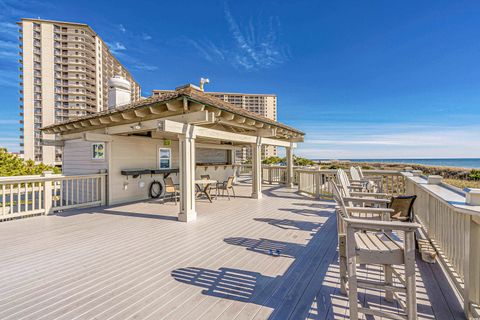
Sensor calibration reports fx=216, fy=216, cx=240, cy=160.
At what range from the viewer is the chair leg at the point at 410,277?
5.03 feet

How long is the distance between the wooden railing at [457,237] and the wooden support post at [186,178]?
415 centimetres

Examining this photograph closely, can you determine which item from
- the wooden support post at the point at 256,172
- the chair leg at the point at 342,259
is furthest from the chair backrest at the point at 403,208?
the wooden support post at the point at 256,172

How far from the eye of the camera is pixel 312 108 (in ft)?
70.5

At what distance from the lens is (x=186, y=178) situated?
16.0 ft

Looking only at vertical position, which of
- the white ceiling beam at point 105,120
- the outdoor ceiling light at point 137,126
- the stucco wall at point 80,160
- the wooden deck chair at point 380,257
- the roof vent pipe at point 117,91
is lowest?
the wooden deck chair at point 380,257

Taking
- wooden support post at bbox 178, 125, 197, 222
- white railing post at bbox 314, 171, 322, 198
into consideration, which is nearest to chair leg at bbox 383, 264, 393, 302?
wooden support post at bbox 178, 125, 197, 222

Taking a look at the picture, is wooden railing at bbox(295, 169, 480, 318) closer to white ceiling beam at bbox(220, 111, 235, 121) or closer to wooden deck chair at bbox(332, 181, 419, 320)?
wooden deck chair at bbox(332, 181, 419, 320)

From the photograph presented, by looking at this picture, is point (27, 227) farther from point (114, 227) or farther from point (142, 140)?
point (142, 140)

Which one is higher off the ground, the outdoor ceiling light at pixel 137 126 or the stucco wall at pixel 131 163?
the outdoor ceiling light at pixel 137 126

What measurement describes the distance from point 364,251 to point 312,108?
21.6 m

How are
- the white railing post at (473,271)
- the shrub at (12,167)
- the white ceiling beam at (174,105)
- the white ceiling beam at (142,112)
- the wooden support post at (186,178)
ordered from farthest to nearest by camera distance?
the shrub at (12,167), the white ceiling beam at (142,112), the wooden support post at (186,178), the white ceiling beam at (174,105), the white railing post at (473,271)

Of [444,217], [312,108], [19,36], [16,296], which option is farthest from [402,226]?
[19,36]

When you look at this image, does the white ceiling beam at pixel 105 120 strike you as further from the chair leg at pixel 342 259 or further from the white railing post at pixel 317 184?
the white railing post at pixel 317 184

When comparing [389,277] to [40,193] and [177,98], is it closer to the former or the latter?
[177,98]
